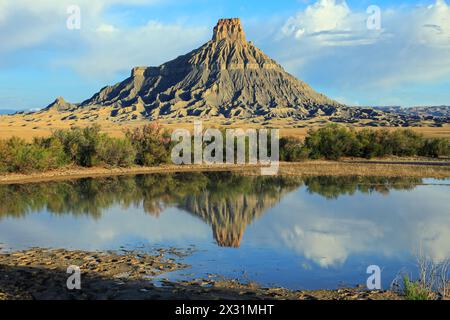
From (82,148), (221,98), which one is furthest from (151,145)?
(221,98)

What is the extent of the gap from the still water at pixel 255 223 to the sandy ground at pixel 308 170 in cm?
291

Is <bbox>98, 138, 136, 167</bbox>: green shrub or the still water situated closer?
the still water

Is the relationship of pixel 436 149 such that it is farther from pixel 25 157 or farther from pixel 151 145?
pixel 25 157

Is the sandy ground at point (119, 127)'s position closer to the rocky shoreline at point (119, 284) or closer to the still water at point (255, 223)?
the still water at point (255, 223)

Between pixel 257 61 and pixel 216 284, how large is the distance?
619 feet

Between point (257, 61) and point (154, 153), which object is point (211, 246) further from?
point (257, 61)

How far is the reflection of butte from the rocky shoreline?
355 cm

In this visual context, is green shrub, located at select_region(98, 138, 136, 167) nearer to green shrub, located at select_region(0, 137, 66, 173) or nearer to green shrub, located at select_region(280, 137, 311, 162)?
green shrub, located at select_region(0, 137, 66, 173)

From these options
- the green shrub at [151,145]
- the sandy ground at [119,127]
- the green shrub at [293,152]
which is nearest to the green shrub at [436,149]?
the green shrub at [293,152]

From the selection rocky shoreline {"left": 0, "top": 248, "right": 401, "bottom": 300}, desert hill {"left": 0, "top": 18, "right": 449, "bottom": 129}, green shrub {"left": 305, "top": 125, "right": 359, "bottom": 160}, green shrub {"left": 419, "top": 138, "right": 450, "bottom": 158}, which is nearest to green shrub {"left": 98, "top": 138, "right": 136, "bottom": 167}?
green shrub {"left": 305, "top": 125, "right": 359, "bottom": 160}

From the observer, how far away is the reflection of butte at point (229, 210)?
690 inches

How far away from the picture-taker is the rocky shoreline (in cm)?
1056

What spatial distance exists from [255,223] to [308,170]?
1867cm

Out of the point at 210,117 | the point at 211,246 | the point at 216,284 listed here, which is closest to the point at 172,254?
the point at 211,246
